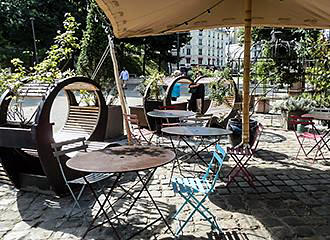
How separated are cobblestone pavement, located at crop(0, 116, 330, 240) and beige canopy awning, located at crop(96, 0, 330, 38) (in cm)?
273

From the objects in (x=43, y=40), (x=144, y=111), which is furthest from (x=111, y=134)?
(x=43, y=40)

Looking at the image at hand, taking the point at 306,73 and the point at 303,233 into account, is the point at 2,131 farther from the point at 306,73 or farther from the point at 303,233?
the point at 306,73

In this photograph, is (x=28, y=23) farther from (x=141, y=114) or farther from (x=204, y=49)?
(x=204, y=49)

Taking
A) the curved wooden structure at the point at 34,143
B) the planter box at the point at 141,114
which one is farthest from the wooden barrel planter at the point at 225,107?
the curved wooden structure at the point at 34,143

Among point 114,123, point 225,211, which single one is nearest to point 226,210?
point 225,211

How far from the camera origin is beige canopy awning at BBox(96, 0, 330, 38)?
185 inches

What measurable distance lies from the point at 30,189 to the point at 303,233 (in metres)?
3.65

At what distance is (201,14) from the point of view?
5.78 metres

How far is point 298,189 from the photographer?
4391 millimetres

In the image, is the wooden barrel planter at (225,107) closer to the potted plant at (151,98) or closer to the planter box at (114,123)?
the potted plant at (151,98)

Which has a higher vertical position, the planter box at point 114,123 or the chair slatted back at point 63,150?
the chair slatted back at point 63,150

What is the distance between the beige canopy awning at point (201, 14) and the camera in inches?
185

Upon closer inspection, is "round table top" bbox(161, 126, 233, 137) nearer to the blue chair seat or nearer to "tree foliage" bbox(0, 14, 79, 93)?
the blue chair seat

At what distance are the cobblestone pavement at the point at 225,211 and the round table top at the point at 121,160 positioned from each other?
0.80 m
